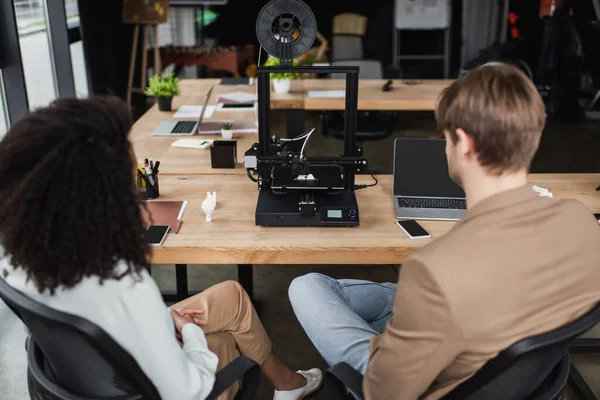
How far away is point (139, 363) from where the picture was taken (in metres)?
1.23

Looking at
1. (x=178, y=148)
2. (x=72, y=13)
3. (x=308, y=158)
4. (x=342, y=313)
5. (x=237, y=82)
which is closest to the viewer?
(x=342, y=313)

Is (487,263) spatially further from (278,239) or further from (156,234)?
(156,234)

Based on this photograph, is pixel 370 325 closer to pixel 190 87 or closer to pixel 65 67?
pixel 190 87

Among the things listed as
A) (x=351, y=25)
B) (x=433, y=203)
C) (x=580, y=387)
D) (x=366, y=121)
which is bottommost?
(x=580, y=387)

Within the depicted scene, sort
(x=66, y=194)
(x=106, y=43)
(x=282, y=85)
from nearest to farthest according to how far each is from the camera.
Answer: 1. (x=66, y=194)
2. (x=282, y=85)
3. (x=106, y=43)

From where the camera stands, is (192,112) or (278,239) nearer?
(278,239)

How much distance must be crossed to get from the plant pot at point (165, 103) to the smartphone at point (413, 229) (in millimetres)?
2086

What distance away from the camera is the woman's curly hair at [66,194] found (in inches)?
41.9

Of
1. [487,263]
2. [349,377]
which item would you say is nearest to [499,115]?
[487,263]

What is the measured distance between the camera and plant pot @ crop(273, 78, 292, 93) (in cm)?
418

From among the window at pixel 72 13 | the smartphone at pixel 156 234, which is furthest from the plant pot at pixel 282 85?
the window at pixel 72 13

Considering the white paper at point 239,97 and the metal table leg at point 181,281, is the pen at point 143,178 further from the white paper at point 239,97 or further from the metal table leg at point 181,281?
the white paper at point 239,97

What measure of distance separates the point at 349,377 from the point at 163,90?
8.83 feet

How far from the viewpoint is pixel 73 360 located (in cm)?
120
